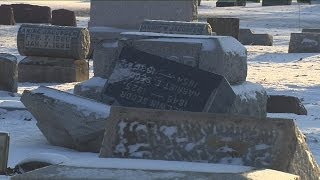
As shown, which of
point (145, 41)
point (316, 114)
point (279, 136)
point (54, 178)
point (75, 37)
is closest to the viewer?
point (54, 178)

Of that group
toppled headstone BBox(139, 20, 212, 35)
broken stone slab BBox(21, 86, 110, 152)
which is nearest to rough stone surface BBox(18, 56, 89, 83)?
toppled headstone BBox(139, 20, 212, 35)

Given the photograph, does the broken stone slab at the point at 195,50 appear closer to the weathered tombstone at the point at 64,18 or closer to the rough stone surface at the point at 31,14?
the weathered tombstone at the point at 64,18

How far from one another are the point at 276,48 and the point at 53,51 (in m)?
9.75

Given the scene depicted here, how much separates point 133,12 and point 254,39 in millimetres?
4429

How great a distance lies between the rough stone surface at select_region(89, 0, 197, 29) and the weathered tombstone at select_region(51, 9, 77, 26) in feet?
19.8

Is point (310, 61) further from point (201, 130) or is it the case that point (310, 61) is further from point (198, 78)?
point (201, 130)

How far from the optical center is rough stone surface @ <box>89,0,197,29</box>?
2048 centimetres

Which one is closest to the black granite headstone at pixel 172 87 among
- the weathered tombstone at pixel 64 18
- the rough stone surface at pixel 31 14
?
the weathered tombstone at pixel 64 18

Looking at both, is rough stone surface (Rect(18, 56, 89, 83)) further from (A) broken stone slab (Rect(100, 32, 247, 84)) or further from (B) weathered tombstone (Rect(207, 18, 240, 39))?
(B) weathered tombstone (Rect(207, 18, 240, 39))

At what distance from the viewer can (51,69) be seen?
1344 centimetres

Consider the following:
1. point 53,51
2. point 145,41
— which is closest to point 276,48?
point 53,51

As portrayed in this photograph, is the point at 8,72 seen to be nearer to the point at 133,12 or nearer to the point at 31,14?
the point at 133,12

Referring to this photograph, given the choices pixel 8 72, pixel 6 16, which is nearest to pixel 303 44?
pixel 8 72

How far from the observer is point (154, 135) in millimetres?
4500
